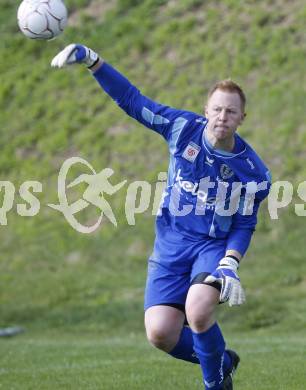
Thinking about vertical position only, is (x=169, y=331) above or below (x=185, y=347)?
above

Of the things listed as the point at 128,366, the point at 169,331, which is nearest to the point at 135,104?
the point at 169,331

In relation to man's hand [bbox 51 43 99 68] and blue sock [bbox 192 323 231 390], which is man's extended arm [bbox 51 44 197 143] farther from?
blue sock [bbox 192 323 231 390]

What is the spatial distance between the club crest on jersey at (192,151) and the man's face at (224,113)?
0.18 m

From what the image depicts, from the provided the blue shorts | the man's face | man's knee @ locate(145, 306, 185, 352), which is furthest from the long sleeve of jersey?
man's knee @ locate(145, 306, 185, 352)

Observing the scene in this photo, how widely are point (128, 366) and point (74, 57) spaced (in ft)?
12.0

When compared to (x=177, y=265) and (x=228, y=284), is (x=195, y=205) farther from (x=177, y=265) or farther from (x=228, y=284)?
(x=228, y=284)

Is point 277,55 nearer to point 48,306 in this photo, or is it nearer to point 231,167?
point 48,306

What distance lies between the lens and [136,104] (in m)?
6.48

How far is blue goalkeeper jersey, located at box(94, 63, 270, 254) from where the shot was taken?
21.0 feet

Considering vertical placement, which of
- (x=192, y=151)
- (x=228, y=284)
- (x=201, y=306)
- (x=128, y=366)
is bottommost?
(x=128, y=366)

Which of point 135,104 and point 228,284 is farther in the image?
point 135,104

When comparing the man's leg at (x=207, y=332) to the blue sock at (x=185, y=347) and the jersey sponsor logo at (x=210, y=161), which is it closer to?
the blue sock at (x=185, y=347)

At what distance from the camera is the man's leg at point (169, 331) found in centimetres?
632

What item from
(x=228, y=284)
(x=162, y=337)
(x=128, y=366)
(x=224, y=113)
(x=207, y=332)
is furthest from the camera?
(x=128, y=366)
